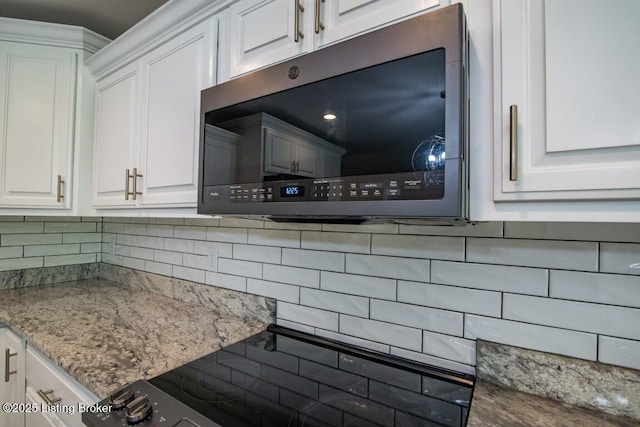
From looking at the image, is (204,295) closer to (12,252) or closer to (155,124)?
(155,124)

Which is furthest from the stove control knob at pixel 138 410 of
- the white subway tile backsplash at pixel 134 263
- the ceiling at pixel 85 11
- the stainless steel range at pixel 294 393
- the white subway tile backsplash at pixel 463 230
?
the ceiling at pixel 85 11

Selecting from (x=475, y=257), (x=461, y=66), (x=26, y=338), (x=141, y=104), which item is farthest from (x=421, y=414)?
(x=141, y=104)

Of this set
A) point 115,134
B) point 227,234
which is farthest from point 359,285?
point 115,134

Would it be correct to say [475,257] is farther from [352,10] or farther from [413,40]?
[352,10]

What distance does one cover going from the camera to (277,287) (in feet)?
4.13

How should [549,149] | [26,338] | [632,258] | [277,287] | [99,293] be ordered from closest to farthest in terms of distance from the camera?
1. [549,149]
2. [632,258]
3. [26,338]
4. [277,287]
5. [99,293]

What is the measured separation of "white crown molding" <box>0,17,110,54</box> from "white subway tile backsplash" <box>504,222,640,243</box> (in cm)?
214

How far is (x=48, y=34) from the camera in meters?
1.59

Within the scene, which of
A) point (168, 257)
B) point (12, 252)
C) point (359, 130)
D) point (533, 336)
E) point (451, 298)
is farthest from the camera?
point (12, 252)

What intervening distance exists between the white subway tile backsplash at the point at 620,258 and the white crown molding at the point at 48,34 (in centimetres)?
233

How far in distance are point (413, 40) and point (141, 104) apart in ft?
4.04

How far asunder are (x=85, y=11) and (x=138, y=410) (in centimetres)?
191

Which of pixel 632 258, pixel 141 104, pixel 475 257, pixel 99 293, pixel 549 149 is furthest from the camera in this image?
pixel 99 293

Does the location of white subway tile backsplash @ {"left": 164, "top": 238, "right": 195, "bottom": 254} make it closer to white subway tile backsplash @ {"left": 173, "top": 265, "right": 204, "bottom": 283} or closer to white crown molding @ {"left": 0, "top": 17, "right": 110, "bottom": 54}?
white subway tile backsplash @ {"left": 173, "top": 265, "right": 204, "bottom": 283}
